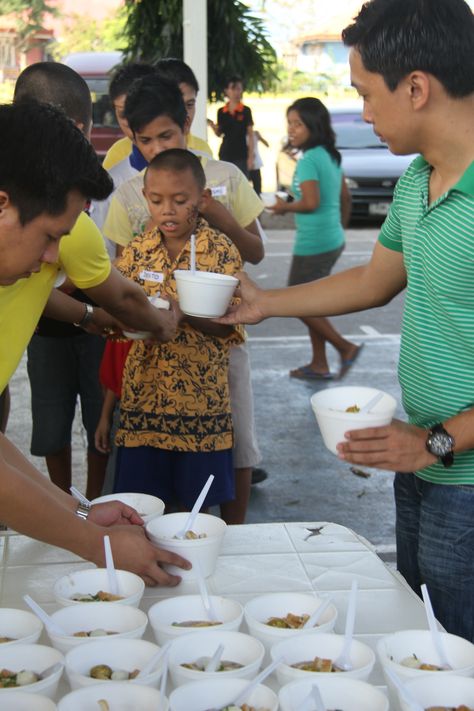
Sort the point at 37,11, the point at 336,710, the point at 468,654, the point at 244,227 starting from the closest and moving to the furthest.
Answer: the point at 336,710, the point at 468,654, the point at 244,227, the point at 37,11

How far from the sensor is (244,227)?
161 inches

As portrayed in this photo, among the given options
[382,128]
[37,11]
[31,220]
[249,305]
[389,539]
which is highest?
[37,11]

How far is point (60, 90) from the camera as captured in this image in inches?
140

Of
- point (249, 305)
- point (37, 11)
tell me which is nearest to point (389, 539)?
point (249, 305)

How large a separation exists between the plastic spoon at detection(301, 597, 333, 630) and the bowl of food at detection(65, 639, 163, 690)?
0.30 metres

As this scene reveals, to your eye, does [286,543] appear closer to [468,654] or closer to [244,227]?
[468,654]

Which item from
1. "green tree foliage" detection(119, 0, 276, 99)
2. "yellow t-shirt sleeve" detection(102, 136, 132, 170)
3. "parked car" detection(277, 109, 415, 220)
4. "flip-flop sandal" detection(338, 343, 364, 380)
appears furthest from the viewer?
"parked car" detection(277, 109, 415, 220)

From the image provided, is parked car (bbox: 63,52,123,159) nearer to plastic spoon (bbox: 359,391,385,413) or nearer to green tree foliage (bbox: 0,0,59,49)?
plastic spoon (bbox: 359,391,385,413)

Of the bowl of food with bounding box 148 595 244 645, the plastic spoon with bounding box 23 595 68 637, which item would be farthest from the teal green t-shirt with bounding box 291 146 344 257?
the plastic spoon with bounding box 23 595 68 637

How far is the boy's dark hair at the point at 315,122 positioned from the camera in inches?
257

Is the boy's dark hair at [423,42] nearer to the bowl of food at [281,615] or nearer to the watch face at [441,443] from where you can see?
the watch face at [441,443]

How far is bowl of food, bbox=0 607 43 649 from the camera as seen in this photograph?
1896 millimetres

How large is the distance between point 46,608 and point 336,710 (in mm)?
737

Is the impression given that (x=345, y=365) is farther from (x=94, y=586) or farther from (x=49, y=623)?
(x=49, y=623)
